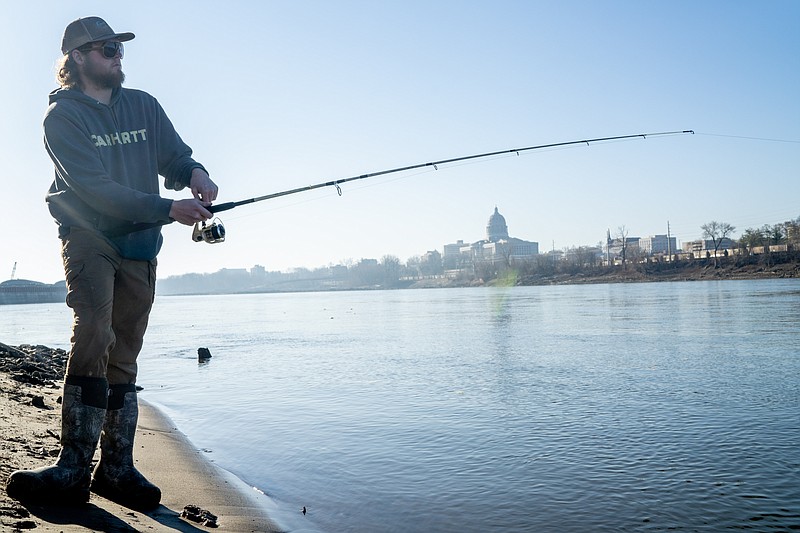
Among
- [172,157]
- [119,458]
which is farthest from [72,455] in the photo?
[172,157]

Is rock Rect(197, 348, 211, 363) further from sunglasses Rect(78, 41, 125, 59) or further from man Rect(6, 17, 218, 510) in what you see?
sunglasses Rect(78, 41, 125, 59)

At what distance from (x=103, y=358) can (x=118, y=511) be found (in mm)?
816

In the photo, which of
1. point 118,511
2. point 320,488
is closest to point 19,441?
point 118,511

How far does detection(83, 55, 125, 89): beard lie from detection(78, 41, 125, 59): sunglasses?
0.06m

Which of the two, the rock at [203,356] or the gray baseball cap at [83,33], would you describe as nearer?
the gray baseball cap at [83,33]

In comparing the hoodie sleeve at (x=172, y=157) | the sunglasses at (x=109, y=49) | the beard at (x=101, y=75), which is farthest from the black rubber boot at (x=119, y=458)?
the sunglasses at (x=109, y=49)

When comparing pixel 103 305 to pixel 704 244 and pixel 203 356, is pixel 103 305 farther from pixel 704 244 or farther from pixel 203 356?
pixel 704 244

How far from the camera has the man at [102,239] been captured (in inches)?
133

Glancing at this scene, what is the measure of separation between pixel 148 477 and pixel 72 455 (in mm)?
1687

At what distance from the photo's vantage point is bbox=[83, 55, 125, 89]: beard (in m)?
3.67

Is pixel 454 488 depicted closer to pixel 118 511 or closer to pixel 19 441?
pixel 118 511

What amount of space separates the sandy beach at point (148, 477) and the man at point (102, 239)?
17 centimetres

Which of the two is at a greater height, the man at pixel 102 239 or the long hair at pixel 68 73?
the long hair at pixel 68 73

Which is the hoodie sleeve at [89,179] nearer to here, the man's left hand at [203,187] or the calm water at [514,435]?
the man's left hand at [203,187]
